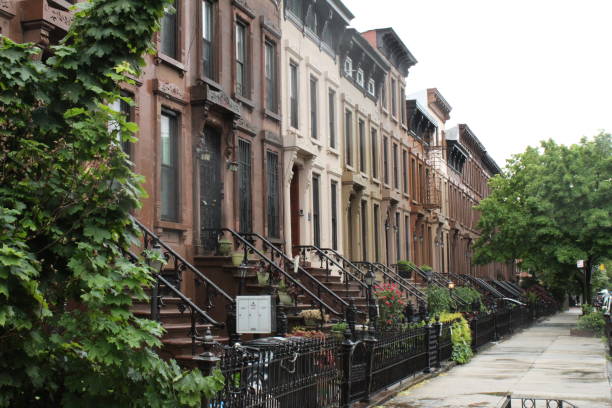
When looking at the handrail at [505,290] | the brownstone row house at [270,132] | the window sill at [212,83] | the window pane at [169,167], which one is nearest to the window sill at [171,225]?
the brownstone row house at [270,132]

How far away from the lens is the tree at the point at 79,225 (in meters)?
5.58

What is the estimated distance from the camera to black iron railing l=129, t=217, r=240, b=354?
11.1 metres

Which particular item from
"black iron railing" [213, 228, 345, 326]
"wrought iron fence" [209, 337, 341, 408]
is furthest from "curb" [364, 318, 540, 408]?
"black iron railing" [213, 228, 345, 326]

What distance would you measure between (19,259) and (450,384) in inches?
433

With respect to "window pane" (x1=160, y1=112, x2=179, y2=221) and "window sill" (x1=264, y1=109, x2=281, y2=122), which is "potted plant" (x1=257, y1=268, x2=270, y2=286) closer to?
"window pane" (x1=160, y1=112, x2=179, y2=221)

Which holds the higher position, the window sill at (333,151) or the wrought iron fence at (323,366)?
the window sill at (333,151)

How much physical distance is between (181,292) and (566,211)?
85.7 feet

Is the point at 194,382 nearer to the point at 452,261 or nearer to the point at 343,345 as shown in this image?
the point at 343,345

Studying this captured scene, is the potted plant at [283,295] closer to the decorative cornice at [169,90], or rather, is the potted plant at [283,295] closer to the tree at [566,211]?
the decorative cornice at [169,90]

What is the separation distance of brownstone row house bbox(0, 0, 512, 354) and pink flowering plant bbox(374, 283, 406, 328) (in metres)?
1.35

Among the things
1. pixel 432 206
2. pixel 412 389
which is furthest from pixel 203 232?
pixel 432 206

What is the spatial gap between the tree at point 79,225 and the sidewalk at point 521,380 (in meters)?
7.00

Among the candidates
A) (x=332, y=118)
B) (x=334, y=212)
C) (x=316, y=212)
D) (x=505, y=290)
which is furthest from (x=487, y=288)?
(x=316, y=212)

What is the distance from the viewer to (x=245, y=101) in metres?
18.6
